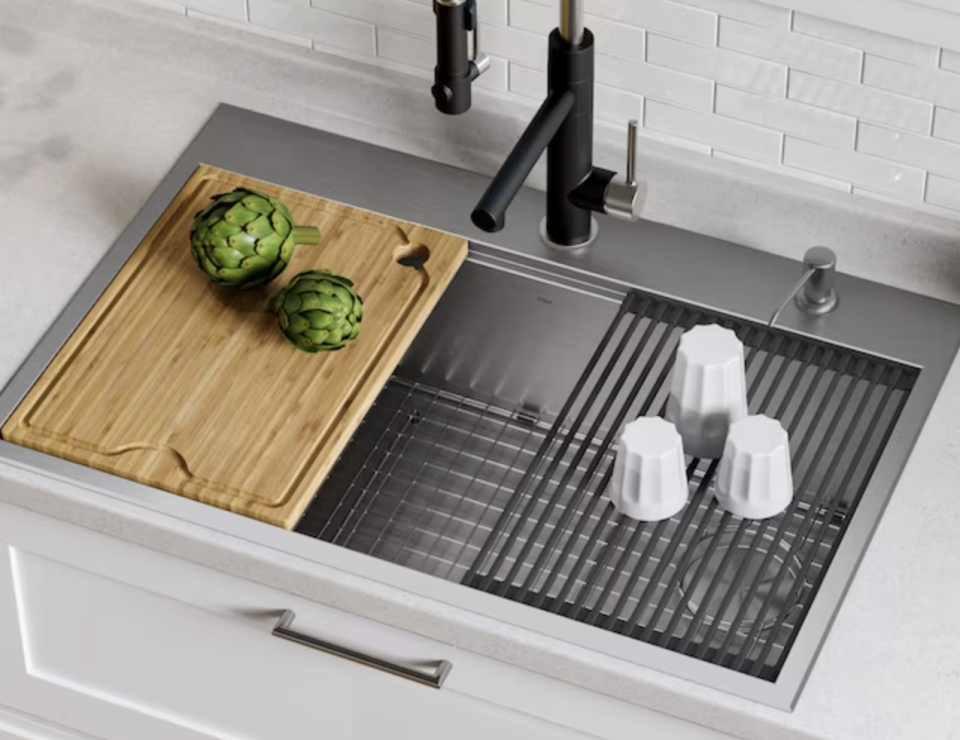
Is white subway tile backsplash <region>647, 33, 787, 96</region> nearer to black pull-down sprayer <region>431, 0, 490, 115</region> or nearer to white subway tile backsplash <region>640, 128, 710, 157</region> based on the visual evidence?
white subway tile backsplash <region>640, 128, 710, 157</region>

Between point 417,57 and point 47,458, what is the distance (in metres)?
0.64

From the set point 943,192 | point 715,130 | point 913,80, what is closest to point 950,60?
point 913,80

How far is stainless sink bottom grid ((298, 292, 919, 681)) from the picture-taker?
1718 millimetres

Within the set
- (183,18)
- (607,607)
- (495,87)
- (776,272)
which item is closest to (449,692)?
(607,607)

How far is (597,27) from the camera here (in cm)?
199

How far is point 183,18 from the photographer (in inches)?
86.4

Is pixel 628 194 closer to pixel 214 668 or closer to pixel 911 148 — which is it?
pixel 911 148

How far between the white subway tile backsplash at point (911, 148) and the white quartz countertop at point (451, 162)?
0.06 m

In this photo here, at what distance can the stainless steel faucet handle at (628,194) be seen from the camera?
6.10ft

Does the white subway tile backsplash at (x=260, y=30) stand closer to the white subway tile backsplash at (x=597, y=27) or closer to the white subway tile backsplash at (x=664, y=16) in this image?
the white subway tile backsplash at (x=597, y=27)

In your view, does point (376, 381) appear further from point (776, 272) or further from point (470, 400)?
point (776, 272)

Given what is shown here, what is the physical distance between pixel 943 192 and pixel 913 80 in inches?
5.3

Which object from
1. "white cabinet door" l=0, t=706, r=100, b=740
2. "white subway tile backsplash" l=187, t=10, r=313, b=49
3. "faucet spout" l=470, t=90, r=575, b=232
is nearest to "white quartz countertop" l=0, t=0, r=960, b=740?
"white subway tile backsplash" l=187, t=10, r=313, b=49

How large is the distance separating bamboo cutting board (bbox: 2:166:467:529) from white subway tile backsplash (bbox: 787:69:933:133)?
0.40 meters
